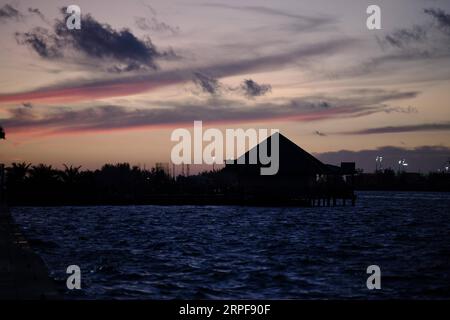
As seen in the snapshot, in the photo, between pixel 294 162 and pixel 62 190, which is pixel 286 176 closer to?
pixel 294 162

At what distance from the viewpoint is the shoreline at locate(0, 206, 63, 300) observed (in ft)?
33.4

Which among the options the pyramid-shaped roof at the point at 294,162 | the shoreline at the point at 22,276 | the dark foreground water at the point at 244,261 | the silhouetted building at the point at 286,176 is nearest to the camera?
the shoreline at the point at 22,276

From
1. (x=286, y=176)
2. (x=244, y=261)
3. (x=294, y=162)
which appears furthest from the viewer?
(x=286, y=176)

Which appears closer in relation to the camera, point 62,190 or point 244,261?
point 244,261

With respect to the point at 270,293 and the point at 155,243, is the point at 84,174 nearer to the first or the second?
the point at 155,243

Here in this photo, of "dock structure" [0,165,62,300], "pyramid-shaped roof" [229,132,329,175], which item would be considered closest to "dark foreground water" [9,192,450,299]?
"dock structure" [0,165,62,300]

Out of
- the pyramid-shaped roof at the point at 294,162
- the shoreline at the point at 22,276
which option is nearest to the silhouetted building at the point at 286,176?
the pyramid-shaped roof at the point at 294,162

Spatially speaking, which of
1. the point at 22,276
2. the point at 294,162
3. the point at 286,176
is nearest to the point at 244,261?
the point at 22,276

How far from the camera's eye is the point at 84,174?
88125 millimetres

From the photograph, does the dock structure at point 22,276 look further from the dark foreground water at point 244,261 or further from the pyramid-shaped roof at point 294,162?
the pyramid-shaped roof at point 294,162

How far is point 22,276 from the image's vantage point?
12.1m

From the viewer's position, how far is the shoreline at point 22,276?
10.2m

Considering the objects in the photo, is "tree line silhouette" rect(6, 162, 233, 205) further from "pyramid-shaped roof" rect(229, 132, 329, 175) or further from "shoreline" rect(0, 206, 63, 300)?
"shoreline" rect(0, 206, 63, 300)
